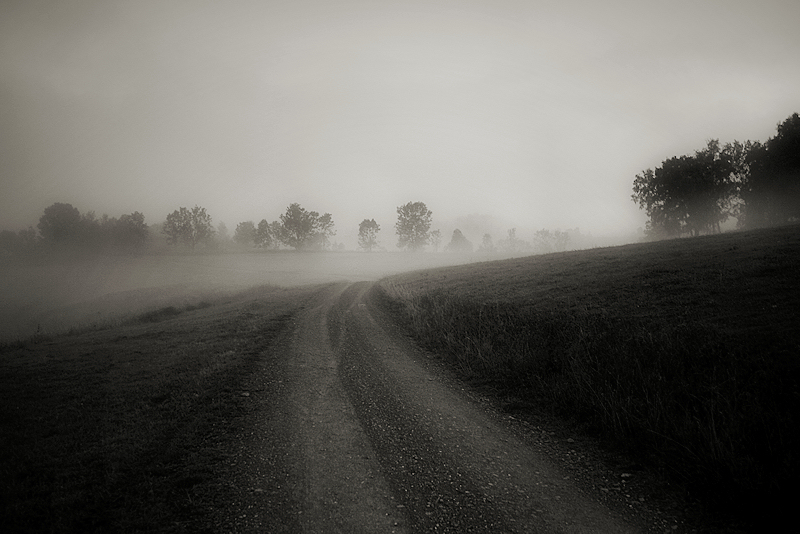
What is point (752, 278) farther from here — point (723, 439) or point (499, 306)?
point (723, 439)

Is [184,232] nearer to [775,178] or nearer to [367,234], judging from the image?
[367,234]

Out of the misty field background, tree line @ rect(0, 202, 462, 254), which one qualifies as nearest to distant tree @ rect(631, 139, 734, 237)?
the misty field background

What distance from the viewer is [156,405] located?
809 cm

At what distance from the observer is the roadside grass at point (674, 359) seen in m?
4.90

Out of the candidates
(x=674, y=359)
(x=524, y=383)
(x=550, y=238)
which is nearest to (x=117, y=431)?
(x=524, y=383)

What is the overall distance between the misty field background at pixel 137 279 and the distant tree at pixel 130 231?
5127 mm

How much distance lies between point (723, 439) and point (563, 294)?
1099cm

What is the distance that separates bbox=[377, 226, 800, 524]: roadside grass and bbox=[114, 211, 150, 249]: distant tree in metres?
91.2

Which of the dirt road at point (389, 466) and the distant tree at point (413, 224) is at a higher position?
the distant tree at point (413, 224)

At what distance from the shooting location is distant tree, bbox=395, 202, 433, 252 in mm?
101375

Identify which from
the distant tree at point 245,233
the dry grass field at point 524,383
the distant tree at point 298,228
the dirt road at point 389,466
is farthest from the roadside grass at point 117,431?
the distant tree at point 245,233

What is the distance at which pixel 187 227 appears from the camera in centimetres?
8256

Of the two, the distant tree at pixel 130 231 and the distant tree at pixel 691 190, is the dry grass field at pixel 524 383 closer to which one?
the distant tree at pixel 691 190

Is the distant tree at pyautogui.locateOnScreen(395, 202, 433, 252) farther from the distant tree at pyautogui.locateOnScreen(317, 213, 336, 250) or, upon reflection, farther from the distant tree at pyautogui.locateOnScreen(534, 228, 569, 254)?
the distant tree at pyautogui.locateOnScreen(534, 228, 569, 254)
